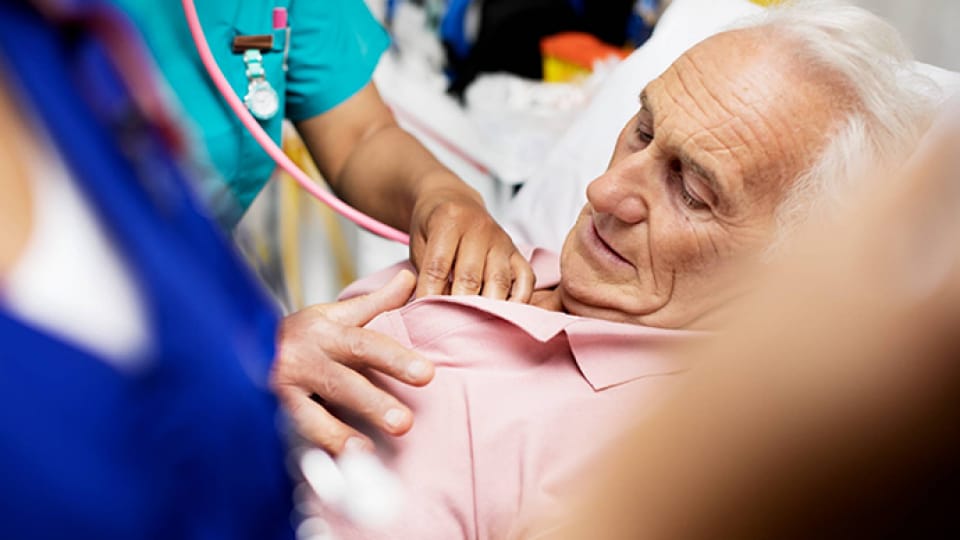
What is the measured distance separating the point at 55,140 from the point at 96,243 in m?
0.05

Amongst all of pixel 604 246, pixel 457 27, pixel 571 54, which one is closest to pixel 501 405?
pixel 604 246

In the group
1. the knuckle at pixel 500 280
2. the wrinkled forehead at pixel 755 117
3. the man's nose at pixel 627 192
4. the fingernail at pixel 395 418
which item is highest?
the wrinkled forehead at pixel 755 117

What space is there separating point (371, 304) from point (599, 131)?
2.04 feet

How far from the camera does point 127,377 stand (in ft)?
1.44

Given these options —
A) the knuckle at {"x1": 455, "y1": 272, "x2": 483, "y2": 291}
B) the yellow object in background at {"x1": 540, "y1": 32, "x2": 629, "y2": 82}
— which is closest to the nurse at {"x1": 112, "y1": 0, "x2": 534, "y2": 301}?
the knuckle at {"x1": 455, "y1": 272, "x2": 483, "y2": 291}

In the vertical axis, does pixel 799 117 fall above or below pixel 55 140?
below

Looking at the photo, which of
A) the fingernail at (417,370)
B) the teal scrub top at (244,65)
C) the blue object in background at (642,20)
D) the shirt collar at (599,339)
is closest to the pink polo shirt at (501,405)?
the shirt collar at (599,339)

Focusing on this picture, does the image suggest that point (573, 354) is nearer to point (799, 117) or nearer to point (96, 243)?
point (799, 117)

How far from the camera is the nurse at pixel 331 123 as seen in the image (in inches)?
48.3

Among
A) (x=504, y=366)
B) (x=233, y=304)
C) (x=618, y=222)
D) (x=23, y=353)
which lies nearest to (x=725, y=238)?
(x=618, y=222)

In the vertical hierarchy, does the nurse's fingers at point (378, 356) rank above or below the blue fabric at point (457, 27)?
above

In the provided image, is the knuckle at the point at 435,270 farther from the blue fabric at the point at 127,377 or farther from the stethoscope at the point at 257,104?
the blue fabric at the point at 127,377

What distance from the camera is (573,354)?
3.61ft

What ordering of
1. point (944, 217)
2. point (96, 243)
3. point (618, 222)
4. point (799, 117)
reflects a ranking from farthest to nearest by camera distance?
point (618, 222)
point (799, 117)
point (96, 243)
point (944, 217)
